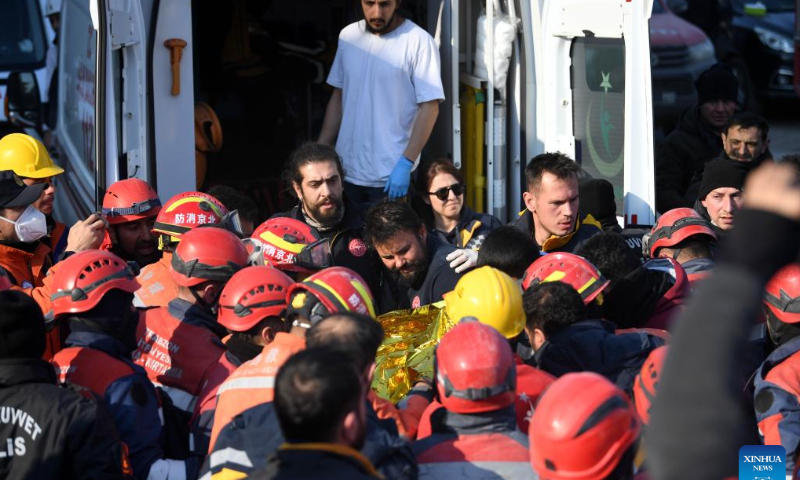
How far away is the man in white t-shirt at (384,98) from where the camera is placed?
24.1 ft

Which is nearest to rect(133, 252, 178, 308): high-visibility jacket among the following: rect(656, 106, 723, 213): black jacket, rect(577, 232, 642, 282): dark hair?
rect(577, 232, 642, 282): dark hair

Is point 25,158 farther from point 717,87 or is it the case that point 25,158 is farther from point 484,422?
point 717,87

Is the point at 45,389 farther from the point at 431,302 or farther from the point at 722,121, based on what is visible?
the point at 722,121

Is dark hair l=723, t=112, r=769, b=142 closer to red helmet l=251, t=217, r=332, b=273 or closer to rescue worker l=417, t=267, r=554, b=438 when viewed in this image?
red helmet l=251, t=217, r=332, b=273

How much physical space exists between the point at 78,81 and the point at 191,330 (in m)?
4.48

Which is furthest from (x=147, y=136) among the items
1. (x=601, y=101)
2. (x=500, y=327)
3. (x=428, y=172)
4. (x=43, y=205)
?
(x=500, y=327)

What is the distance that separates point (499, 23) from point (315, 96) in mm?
2810

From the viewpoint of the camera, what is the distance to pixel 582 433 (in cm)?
285

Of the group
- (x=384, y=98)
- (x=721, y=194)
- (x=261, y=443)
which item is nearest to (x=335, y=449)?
(x=261, y=443)

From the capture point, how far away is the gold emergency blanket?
4.84 m

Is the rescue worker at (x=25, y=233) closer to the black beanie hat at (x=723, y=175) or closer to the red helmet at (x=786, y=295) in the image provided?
the red helmet at (x=786, y=295)

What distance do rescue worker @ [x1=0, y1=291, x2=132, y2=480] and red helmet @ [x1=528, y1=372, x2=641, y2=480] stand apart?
1.51 metres

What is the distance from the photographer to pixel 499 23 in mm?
7734

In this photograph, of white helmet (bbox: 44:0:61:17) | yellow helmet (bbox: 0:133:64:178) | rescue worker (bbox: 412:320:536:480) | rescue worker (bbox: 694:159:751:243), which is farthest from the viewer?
white helmet (bbox: 44:0:61:17)
